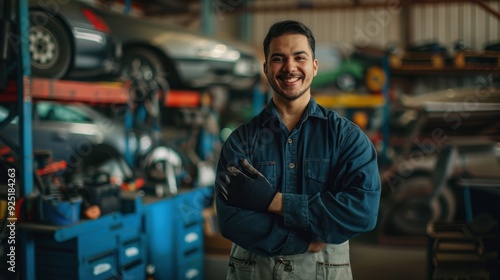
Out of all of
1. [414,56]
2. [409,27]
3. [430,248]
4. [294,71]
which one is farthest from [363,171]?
[409,27]

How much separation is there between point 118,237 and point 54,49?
48.6 inches

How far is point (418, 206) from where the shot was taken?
5.00 m

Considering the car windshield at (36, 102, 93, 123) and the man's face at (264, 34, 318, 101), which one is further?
the car windshield at (36, 102, 93, 123)

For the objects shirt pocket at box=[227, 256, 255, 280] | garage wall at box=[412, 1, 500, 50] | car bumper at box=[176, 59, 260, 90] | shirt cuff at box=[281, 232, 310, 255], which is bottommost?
shirt pocket at box=[227, 256, 255, 280]

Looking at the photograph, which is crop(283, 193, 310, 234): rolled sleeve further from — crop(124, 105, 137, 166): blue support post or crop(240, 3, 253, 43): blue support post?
crop(240, 3, 253, 43): blue support post

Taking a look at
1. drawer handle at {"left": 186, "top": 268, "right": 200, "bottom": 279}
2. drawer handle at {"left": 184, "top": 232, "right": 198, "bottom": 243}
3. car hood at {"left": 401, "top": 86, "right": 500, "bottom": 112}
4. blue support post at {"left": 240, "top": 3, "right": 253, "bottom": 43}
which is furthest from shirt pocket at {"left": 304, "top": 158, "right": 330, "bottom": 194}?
blue support post at {"left": 240, "top": 3, "right": 253, "bottom": 43}

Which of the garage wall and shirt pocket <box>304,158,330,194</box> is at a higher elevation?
the garage wall

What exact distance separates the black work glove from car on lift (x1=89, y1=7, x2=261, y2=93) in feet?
7.46

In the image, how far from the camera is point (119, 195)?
2.77 metres

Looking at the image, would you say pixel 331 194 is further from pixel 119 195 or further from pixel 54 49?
pixel 54 49

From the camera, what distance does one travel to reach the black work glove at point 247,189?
55.3 inches

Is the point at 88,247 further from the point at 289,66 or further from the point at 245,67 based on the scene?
the point at 245,67

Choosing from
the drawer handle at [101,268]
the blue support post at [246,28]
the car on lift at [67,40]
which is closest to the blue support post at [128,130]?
the car on lift at [67,40]

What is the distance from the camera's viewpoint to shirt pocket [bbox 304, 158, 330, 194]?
1.47 m
